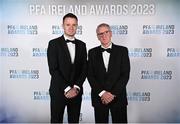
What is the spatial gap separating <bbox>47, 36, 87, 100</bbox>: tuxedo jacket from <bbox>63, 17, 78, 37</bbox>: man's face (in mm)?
71

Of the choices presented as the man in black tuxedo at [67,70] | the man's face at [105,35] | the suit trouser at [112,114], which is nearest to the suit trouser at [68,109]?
the man in black tuxedo at [67,70]

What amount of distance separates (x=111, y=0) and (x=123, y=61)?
0.56 metres

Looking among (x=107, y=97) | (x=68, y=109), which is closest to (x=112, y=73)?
(x=107, y=97)

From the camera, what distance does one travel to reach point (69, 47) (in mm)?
2947

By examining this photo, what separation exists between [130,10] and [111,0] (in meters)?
0.19

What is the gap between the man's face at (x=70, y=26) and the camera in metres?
2.98

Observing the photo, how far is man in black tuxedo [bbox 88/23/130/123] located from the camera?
292cm

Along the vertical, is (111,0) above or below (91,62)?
above

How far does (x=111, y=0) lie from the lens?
2963 mm

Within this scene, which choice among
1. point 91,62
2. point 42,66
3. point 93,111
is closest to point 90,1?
point 91,62

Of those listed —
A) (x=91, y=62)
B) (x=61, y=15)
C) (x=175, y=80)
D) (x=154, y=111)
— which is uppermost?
(x=61, y=15)

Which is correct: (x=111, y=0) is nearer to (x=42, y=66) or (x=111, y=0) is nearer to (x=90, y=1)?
(x=90, y=1)

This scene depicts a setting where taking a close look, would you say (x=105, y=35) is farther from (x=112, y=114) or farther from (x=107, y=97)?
(x=112, y=114)

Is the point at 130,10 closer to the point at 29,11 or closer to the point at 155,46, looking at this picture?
the point at 155,46
